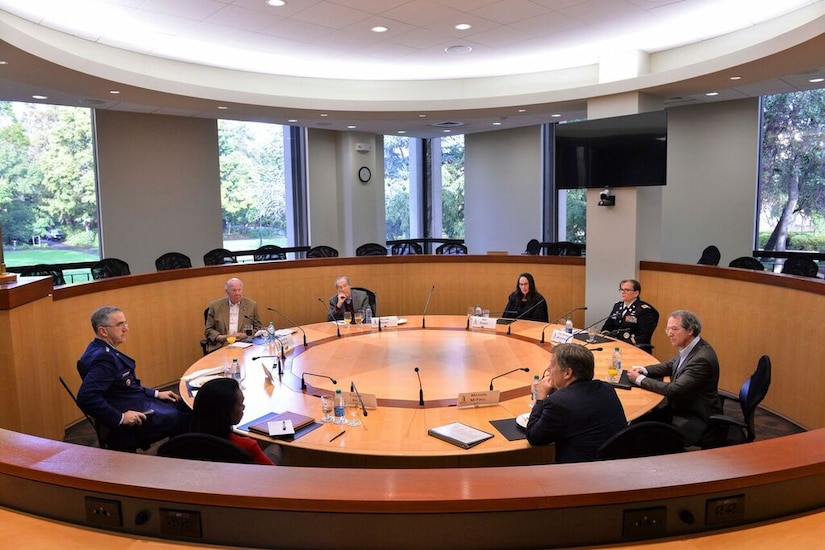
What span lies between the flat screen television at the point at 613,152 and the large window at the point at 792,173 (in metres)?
3.65

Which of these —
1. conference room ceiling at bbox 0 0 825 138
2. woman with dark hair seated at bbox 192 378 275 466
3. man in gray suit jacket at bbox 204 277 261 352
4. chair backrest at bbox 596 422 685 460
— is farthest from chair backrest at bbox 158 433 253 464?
conference room ceiling at bbox 0 0 825 138

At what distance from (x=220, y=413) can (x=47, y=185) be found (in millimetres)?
7245

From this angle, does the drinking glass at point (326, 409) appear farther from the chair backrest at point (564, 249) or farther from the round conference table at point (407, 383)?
the chair backrest at point (564, 249)

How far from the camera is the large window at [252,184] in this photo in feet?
33.3

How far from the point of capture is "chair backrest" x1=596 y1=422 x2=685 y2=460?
8.07ft

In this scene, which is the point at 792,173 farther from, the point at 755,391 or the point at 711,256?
the point at 755,391

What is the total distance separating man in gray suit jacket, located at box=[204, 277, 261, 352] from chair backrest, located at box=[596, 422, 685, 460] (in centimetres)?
377

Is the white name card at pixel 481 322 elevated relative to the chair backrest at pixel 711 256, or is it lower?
lower

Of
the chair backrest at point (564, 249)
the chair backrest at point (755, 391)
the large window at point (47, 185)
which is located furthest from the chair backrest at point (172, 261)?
the chair backrest at point (755, 391)

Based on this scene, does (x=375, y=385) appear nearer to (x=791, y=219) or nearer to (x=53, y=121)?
(x=53, y=121)

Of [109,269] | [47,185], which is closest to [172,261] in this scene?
[109,269]

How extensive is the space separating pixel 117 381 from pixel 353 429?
1579mm

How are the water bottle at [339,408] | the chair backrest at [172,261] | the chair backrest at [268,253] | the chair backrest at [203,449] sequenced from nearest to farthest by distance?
the chair backrest at [203,449], the water bottle at [339,408], the chair backrest at [172,261], the chair backrest at [268,253]

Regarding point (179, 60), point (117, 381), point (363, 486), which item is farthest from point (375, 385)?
point (179, 60)
